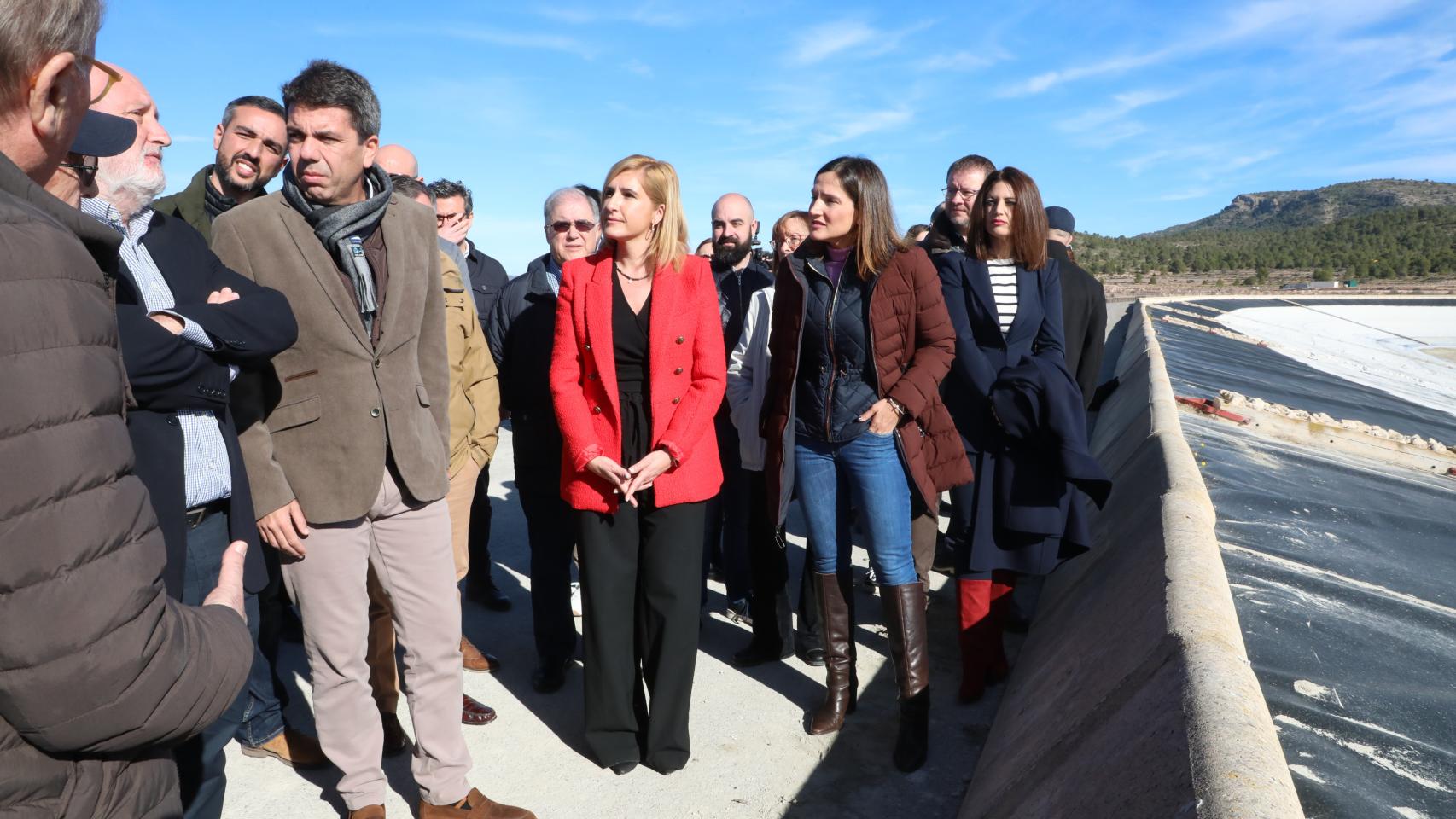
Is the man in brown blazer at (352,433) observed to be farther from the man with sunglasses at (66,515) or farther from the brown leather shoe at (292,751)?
the man with sunglasses at (66,515)

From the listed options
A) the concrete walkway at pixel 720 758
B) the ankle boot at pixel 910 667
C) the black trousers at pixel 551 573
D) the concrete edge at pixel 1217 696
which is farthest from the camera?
the black trousers at pixel 551 573

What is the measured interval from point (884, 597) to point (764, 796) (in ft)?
3.01

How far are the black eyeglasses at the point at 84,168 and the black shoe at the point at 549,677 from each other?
271 centimetres

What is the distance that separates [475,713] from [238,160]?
2.46 metres

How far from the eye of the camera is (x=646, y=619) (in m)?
3.51

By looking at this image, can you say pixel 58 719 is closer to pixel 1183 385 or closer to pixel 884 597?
pixel 884 597

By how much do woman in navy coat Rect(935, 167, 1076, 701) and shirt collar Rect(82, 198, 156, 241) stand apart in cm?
305

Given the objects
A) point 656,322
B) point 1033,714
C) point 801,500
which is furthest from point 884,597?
point 656,322

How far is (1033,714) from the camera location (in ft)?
9.71

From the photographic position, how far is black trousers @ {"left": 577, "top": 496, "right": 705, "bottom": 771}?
340 cm

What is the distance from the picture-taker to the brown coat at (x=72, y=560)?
39.2 inches

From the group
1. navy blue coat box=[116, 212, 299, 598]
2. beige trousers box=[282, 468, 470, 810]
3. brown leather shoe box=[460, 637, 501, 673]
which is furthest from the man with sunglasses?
brown leather shoe box=[460, 637, 501, 673]

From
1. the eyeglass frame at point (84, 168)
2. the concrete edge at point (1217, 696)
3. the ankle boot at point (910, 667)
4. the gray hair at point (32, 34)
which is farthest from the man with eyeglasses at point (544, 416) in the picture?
the gray hair at point (32, 34)

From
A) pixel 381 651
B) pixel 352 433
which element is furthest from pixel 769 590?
pixel 352 433
